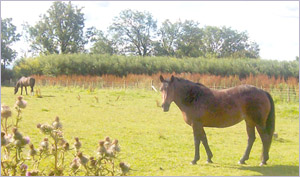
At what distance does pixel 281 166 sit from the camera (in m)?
6.03

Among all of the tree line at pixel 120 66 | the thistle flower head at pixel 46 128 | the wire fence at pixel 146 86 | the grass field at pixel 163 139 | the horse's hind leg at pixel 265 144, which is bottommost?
the grass field at pixel 163 139

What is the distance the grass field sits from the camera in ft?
19.1

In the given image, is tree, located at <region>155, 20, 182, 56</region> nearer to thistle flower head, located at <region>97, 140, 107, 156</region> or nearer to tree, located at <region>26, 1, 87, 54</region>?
tree, located at <region>26, 1, 87, 54</region>

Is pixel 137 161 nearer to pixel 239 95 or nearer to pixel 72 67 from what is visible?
pixel 239 95

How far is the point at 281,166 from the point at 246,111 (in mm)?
1099

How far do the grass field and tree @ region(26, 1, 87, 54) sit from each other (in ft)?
83.1

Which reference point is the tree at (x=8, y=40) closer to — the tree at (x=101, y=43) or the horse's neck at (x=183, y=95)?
the tree at (x=101, y=43)

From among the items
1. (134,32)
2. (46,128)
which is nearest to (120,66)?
(134,32)

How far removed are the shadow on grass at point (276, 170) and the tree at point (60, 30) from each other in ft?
114

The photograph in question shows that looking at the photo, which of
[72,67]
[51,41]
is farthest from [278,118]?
[51,41]

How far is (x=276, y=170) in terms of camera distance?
571cm

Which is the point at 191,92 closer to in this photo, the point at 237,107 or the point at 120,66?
the point at 237,107

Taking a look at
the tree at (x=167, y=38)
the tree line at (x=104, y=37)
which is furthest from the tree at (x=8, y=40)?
the tree at (x=167, y=38)

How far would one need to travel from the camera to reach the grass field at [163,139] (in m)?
5.82
